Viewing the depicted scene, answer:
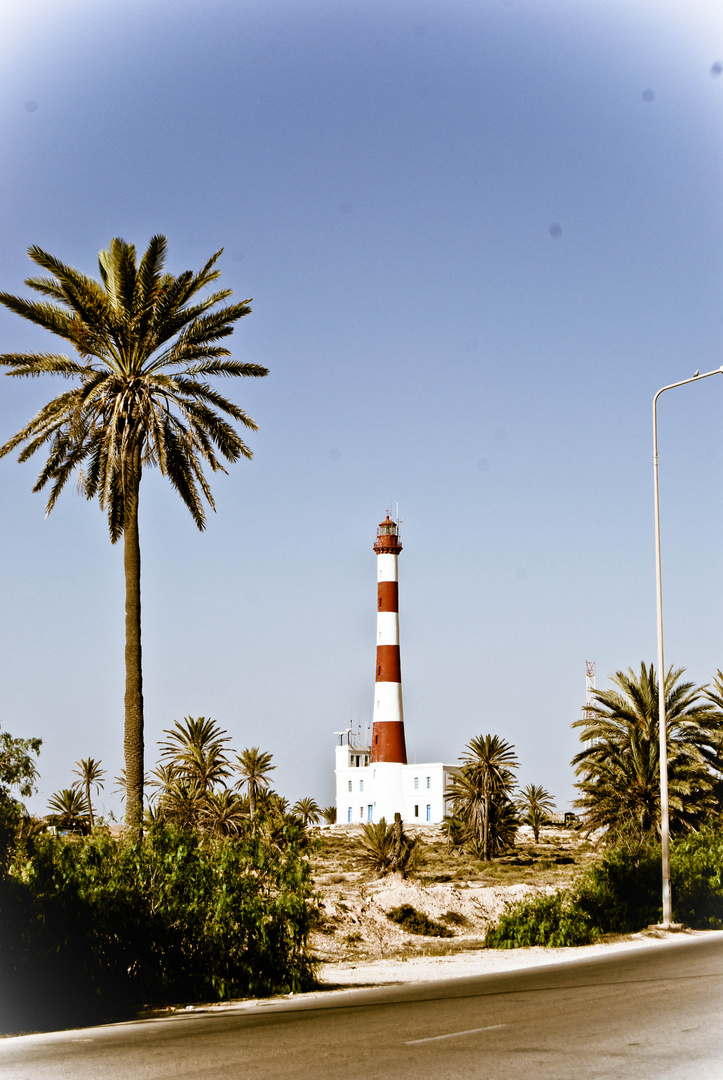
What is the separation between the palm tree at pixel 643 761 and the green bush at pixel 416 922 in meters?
6.70

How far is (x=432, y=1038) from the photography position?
33.8 ft

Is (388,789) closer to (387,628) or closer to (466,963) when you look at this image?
(387,628)

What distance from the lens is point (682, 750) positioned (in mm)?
33031

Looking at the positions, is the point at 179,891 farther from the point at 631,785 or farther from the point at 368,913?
the point at 631,785

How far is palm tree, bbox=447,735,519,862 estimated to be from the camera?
52219 millimetres

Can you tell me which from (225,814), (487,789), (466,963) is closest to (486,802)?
(487,789)

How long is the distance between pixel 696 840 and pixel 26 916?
19.3 meters

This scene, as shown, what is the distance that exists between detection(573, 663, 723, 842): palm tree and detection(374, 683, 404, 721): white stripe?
30.6 metres

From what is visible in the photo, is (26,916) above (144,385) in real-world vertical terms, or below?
below

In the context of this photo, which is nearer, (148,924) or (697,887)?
(148,924)

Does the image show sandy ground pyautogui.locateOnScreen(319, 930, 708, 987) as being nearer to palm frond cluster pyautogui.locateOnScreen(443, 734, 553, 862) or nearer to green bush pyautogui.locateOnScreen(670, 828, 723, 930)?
green bush pyautogui.locateOnScreen(670, 828, 723, 930)

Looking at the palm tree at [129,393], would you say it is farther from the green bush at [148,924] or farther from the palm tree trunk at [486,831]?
the palm tree trunk at [486,831]

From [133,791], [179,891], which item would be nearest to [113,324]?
[133,791]

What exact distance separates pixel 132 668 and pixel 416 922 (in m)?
11.7
